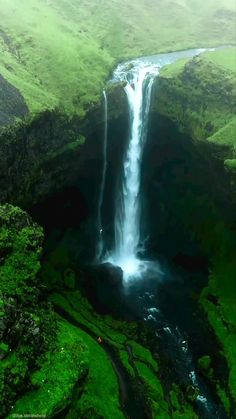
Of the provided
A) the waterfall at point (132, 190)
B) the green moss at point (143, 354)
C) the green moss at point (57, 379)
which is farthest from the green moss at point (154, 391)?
the waterfall at point (132, 190)

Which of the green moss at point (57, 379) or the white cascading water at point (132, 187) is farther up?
the white cascading water at point (132, 187)

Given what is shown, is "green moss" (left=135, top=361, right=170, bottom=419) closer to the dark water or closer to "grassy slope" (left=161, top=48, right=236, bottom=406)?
the dark water

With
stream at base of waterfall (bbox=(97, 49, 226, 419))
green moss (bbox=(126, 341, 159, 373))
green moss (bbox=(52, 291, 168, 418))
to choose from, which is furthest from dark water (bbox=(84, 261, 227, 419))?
green moss (bbox=(52, 291, 168, 418))

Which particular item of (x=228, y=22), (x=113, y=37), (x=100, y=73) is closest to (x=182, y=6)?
(x=228, y=22)

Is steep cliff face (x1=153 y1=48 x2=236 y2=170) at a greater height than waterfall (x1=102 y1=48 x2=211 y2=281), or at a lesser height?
greater

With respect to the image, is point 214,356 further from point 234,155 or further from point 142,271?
point 234,155

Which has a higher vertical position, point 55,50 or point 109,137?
point 55,50

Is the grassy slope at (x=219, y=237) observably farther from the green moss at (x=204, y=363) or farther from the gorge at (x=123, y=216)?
Answer: the green moss at (x=204, y=363)
